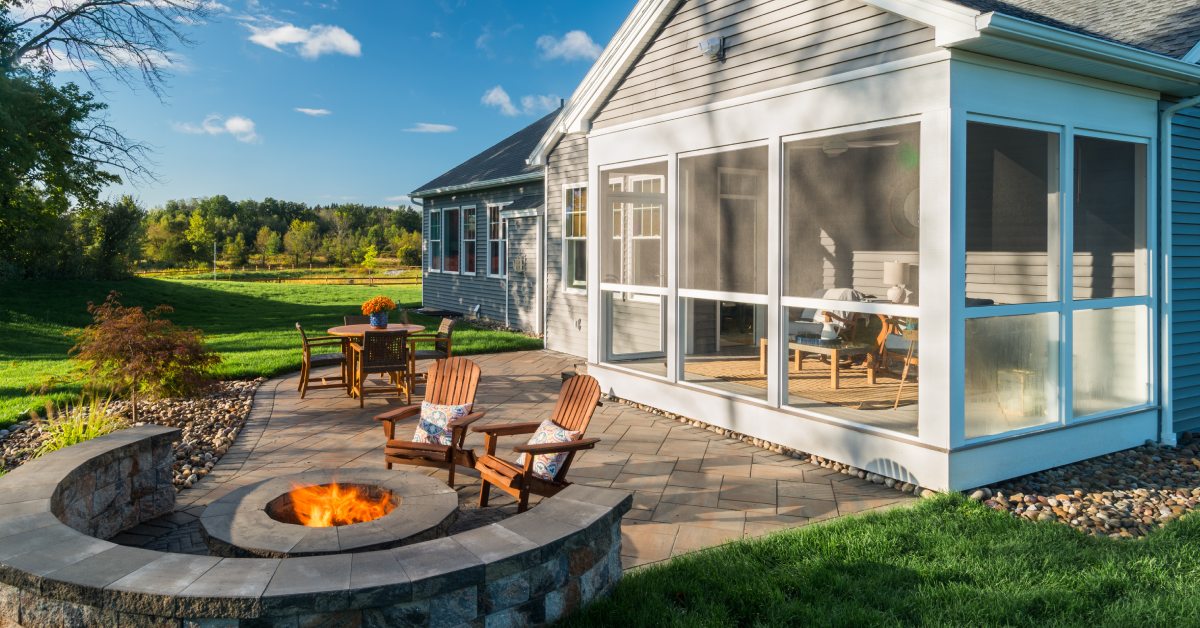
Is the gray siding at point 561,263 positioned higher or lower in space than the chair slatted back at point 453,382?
higher

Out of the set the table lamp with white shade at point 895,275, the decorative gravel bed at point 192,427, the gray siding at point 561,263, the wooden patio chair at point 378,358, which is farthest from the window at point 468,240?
the table lamp with white shade at point 895,275

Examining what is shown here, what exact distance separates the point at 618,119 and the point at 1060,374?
15.9ft

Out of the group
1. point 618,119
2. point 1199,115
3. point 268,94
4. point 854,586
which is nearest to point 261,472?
point 854,586

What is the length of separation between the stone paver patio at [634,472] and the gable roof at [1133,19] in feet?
11.3

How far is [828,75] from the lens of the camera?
579 centimetres

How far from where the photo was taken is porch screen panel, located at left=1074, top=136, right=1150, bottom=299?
6156mm

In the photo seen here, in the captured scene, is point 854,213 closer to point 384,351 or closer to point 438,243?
point 384,351

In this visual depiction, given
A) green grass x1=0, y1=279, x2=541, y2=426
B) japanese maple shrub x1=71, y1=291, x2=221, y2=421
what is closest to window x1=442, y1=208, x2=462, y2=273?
green grass x1=0, y1=279, x2=541, y2=426

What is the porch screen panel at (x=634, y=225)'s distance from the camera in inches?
340

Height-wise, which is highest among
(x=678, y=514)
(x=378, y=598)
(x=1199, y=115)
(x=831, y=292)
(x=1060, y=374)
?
(x=1199, y=115)

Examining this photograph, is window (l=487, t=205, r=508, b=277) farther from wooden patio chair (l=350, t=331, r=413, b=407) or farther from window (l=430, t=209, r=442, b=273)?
Result: wooden patio chair (l=350, t=331, r=413, b=407)

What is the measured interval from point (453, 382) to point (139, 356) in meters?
3.68

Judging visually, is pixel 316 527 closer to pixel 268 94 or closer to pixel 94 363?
pixel 94 363

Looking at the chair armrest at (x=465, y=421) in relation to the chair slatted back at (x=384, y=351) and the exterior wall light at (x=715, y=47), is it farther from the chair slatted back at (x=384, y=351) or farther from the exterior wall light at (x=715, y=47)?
the exterior wall light at (x=715, y=47)
